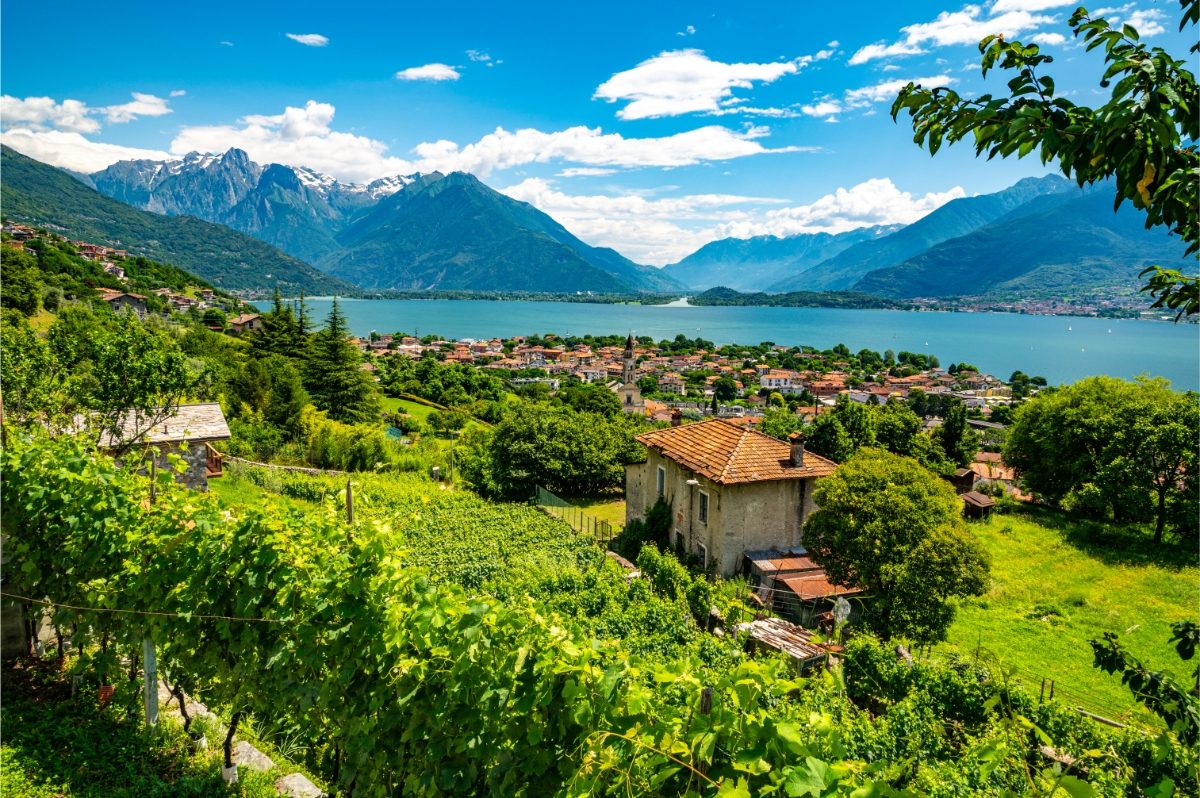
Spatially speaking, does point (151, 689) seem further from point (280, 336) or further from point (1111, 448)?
point (280, 336)

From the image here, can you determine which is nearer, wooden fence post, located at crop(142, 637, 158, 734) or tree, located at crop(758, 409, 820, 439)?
wooden fence post, located at crop(142, 637, 158, 734)

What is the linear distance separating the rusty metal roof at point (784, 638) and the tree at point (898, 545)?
8.53ft

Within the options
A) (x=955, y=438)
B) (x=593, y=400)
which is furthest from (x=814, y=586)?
(x=593, y=400)

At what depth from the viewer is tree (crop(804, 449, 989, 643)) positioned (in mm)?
13344

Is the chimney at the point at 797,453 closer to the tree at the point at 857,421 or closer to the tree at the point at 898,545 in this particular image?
the tree at the point at 898,545

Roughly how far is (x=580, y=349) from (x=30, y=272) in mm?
117412

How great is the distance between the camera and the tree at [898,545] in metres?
13.3

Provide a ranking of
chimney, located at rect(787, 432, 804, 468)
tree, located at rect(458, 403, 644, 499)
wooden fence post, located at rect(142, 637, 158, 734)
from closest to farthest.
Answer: wooden fence post, located at rect(142, 637, 158, 734), chimney, located at rect(787, 432, 804, 468), tree, located at rect(458, 403, 644, 499)

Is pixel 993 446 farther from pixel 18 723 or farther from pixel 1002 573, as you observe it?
pixel 18 723

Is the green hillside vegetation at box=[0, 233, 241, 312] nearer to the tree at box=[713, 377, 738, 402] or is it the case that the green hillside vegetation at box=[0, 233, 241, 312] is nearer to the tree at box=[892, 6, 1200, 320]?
the tree at box=[892, 6, 1200, 320]

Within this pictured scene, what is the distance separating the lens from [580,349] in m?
157

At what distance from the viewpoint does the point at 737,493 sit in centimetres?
1802

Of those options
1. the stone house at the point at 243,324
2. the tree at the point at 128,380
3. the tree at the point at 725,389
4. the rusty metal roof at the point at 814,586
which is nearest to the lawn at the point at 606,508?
the rusty metal roof at the point at 814,586

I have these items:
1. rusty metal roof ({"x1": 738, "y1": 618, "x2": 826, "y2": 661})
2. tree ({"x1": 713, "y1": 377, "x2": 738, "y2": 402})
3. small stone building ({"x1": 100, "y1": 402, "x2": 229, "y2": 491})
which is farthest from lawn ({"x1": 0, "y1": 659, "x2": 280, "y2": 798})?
tree ({"x1": 713, "y1": 377, "x2": 738, "y2": 402})
